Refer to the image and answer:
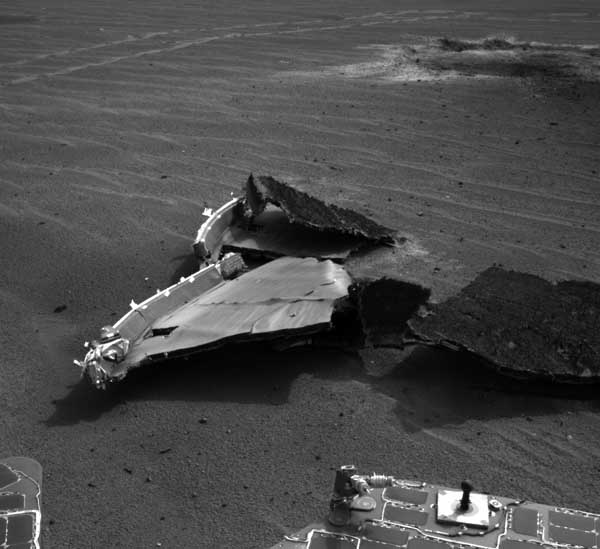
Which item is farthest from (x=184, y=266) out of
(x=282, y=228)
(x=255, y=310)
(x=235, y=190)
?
(x=235, y=190)

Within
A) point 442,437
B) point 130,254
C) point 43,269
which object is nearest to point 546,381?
point 442,437

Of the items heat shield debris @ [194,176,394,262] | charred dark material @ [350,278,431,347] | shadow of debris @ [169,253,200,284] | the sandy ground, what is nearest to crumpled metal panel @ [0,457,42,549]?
the sandy ground

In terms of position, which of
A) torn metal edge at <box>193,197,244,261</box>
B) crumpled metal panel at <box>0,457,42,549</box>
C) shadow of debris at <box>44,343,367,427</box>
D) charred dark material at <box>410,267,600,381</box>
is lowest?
crumpled metal panel at <box>0,457,42,549</box>

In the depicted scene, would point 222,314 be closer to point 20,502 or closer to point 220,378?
point 220,378

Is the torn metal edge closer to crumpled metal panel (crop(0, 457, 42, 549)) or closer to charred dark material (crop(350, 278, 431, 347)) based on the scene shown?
charred dark material (crop(350, 278, 431, 347))

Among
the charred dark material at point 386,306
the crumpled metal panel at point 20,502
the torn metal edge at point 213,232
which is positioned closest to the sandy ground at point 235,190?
the crumpled metal panel at point 20,502

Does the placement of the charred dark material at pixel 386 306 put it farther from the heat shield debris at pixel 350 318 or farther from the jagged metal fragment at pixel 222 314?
the jagged metal fragment at pixel 222 314

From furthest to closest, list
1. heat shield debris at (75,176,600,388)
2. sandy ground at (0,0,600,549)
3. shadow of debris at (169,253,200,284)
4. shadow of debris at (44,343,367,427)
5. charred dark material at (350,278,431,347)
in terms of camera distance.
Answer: shadow of debris at (169,253,200,284)
charred dark material at (350,278,431,347)
shadow of debris at (44,343,367,427)
heat shield debris at (75,176,600,388)
sandy ground at (0,0,600,549)
